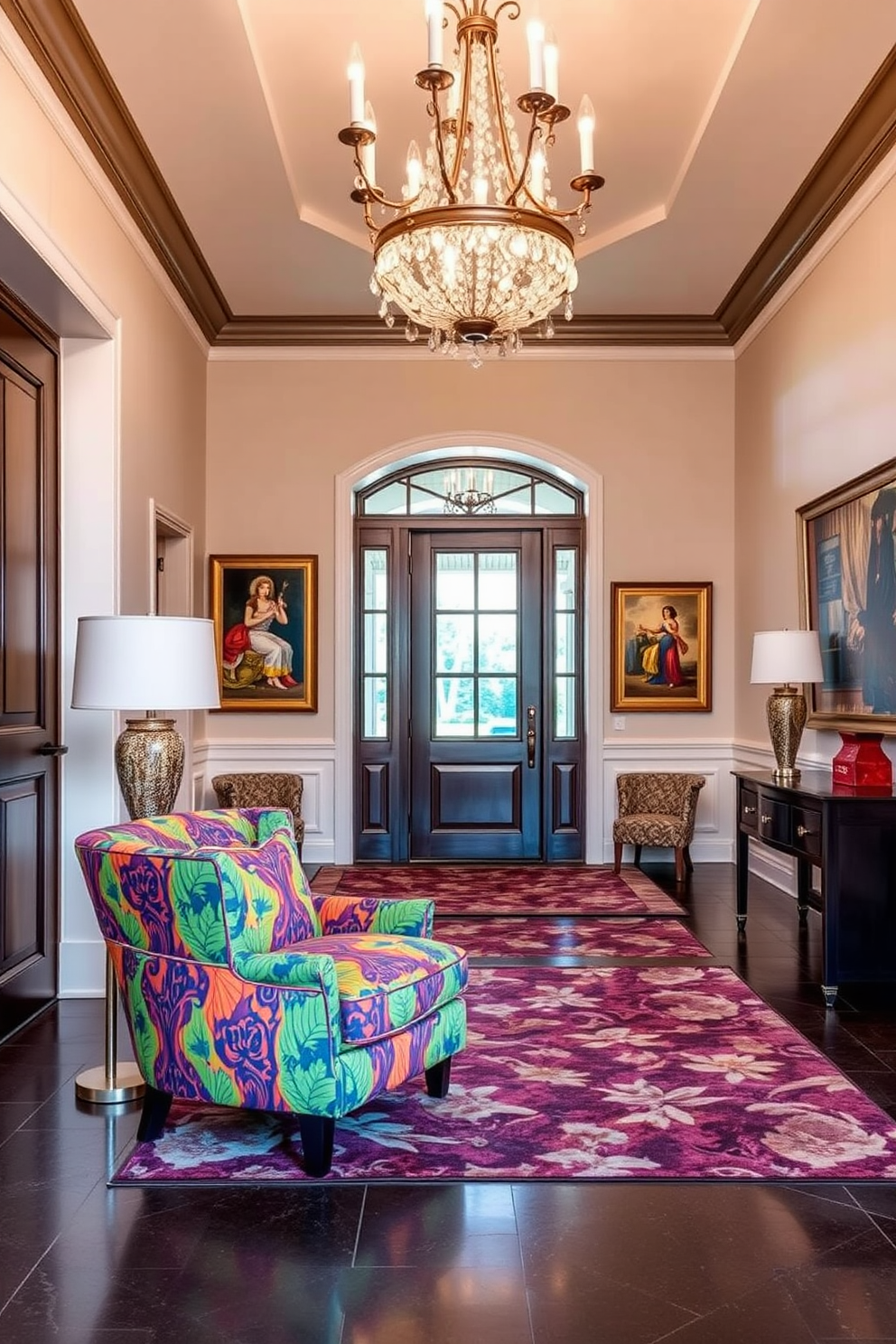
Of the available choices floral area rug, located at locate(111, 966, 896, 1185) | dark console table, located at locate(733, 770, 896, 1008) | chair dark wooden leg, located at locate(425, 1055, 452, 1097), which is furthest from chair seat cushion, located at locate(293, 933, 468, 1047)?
dark console table, located at locate(733, 770, 896, 1008)

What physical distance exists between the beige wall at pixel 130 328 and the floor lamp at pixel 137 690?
5.42 ft

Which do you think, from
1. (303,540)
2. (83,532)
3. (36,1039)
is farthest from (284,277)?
(36,1039)

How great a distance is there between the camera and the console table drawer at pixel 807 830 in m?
4.93

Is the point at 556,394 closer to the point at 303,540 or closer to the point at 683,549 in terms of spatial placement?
the point at 683,549

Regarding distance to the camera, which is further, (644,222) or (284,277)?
(284,277)

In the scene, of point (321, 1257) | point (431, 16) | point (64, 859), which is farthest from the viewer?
point (64, 859)

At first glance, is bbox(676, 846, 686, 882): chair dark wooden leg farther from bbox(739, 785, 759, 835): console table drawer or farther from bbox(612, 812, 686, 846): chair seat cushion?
bbox(739, 785, 759, 835): console table drawer

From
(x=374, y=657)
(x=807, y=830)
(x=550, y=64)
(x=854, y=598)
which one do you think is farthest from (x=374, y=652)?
(x=550, y=64)

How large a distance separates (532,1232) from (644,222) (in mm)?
5754

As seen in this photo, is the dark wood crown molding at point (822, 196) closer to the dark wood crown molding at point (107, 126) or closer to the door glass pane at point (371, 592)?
the door glass pane at point (371, 592)

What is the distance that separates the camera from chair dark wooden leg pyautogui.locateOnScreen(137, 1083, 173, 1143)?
329 cm

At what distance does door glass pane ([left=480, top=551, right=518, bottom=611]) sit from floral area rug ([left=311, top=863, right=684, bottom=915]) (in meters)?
2.01

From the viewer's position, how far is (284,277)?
734 cm

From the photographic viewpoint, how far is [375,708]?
8484mm
